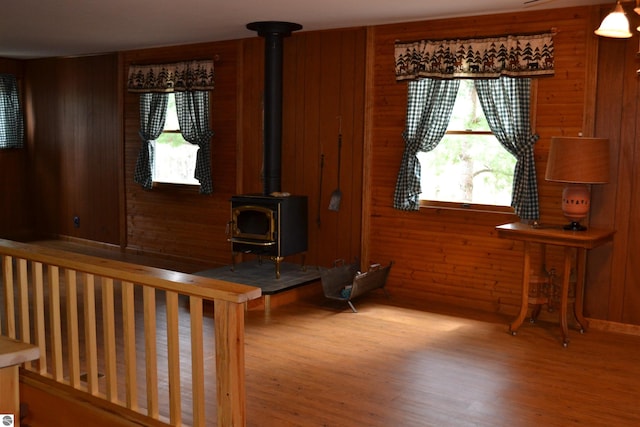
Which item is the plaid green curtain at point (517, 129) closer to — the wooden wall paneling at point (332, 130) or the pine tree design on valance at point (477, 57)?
the pine tree design on valance at point (477, 57)

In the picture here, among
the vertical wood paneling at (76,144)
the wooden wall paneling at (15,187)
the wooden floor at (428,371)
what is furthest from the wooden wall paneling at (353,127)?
the wooden wall paneling at (15,187)

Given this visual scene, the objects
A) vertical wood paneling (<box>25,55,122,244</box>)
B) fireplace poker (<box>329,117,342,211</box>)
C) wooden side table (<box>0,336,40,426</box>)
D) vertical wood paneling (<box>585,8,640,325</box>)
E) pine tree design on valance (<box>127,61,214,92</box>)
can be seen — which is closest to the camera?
wooden side table (<box>0,336,40,426</box>)

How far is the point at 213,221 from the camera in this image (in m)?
7.21

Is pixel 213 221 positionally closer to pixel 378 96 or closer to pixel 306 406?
pixel 378 96

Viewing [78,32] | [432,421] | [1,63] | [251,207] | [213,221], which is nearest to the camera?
[432,421]

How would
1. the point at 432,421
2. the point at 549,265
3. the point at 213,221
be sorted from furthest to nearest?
the point at 213,221 → the point at 549,265 → the point at 432,421

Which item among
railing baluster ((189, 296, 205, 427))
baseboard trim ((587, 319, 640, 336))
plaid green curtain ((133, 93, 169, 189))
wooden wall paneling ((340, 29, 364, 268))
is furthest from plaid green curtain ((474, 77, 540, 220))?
plaid green curtain ((133, 93, 169, 189))

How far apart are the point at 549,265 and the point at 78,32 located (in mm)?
4970

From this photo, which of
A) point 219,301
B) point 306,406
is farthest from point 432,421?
point 219,301

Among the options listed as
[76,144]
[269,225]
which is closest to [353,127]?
[269,225]

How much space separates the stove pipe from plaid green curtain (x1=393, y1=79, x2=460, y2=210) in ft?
3.79

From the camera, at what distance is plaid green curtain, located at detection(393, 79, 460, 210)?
219 inches

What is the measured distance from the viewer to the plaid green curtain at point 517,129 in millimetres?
5133

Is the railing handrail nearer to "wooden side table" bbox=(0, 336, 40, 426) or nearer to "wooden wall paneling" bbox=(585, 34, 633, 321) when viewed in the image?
"wooden side table" bbox=(0, 336, 40, 426)
